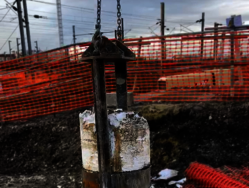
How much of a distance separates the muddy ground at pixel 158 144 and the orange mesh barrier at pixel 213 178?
0.55 metres

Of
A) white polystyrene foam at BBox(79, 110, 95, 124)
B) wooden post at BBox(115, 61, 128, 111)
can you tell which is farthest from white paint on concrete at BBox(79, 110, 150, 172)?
wooden post at BBox(115, 61, 128, 111)

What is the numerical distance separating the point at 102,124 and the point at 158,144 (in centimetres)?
334

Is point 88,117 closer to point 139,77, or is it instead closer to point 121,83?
point 121,83

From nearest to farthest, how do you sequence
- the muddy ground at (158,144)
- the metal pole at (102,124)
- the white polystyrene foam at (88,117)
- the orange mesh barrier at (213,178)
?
1. the metal pole at (102,124)
2. the white polystyrene foam at (88,117)
3. the orange mesh barrier at (213,178)
4. the muddy ground at (158,144)

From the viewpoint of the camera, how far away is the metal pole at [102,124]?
5.62 ft

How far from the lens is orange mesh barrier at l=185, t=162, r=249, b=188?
119 inches

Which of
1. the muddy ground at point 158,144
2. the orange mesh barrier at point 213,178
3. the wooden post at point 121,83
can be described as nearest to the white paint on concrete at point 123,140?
the wooden post at point 121,83

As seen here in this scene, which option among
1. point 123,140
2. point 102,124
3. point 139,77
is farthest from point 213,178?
point 139,77

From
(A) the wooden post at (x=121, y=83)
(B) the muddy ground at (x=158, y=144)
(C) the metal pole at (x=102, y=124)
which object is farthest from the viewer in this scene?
(B) the muddy ground at (x=158, y=144)

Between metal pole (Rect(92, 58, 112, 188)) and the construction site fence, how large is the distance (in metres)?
4.46

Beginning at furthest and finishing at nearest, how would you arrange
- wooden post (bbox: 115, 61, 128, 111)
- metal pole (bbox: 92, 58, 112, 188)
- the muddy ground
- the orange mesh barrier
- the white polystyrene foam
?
1. the muddy ground
2. the orange mesh barrier
3. wooden post (bbox: 115, 61, 128, 111)
4. the white polystyrene foam
5. metal pole (bbox: 92, 58, 112, 188)

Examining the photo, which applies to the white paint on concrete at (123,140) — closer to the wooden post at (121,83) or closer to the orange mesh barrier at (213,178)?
the wooden post at (121,83)

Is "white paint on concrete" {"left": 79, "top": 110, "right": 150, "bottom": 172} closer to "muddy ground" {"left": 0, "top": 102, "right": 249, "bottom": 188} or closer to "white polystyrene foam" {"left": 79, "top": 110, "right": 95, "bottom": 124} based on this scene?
"white polystyrene foam" {"left": 79, "top": 110, "right": 95, "bottom": 124}

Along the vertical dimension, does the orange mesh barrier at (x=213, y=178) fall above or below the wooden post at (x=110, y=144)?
below
